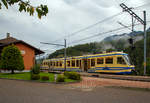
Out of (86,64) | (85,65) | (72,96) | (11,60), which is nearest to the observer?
(72,96)

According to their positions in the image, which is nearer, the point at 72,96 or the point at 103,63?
the point at 72,96

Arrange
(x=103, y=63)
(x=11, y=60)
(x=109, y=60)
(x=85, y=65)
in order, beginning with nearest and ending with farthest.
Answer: (x=11, y=60), (x=109, y=60), (x=103, y=63), (x=85, y=65)

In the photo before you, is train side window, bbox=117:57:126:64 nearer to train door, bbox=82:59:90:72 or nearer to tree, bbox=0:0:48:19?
train door, bbox=82:59:90:72

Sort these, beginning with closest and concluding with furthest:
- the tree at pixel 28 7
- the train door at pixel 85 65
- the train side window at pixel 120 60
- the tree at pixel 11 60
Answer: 1. the tree at pixel 28 7
2. the train side window at pixel 120 60
3. the tree at pixel 11 60
4. the train door at pixel 85 65

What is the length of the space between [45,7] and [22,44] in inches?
979

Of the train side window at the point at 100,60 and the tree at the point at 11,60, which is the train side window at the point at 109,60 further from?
the tree at the point at 11,60

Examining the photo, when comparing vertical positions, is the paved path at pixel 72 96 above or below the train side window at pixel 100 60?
below

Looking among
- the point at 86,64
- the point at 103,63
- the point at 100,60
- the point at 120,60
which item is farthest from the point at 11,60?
the point at 120,60

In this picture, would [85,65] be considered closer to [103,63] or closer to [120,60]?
[103,63]

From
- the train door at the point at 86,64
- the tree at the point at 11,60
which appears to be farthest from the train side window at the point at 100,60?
the tree at the point at 11,60

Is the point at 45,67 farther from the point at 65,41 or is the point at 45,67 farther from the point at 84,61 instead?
the point at 84,61


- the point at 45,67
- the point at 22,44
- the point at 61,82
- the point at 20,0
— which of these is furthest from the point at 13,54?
the point at 45,67

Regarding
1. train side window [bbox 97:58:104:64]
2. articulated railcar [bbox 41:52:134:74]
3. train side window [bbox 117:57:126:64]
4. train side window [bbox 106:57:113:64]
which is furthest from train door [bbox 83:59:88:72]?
train side window [bbox 117:57:126:64]

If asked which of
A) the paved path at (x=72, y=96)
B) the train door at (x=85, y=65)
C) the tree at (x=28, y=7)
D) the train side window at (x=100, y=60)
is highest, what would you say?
the tree at (x=28, y=7)
